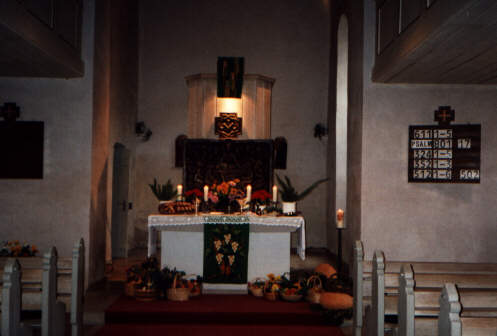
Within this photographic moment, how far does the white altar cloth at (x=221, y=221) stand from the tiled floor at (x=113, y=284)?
0.88 meters

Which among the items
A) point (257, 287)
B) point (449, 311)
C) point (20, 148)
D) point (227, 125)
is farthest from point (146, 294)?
point (449, 311)

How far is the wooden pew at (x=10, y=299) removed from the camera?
323 cm

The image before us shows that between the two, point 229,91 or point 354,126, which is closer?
point 354,126

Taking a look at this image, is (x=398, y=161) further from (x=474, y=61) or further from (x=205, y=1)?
(x=205, y=1)

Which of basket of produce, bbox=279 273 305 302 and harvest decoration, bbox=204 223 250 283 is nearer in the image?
basket of produce, bbox=279 273 305 302

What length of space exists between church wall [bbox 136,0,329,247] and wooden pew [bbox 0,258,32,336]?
8154 millimetres

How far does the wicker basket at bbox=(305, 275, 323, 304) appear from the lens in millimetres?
6109

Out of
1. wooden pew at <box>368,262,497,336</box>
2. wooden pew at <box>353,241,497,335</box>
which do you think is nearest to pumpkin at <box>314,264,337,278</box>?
wooden pew at <box>353,241,497,335</box>

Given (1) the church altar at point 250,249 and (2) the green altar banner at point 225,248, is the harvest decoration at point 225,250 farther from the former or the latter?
(1) the church altar at point 250,249

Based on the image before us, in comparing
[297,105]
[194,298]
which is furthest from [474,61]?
[297,105]

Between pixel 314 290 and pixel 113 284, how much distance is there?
123 inches

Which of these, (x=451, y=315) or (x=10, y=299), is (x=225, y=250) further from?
(x=451, y=315)

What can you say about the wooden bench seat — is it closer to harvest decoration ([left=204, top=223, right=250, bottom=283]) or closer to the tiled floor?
harvest decoration ([left=204, top=223, right=250, bottom=283])

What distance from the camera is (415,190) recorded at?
7.14 meters
